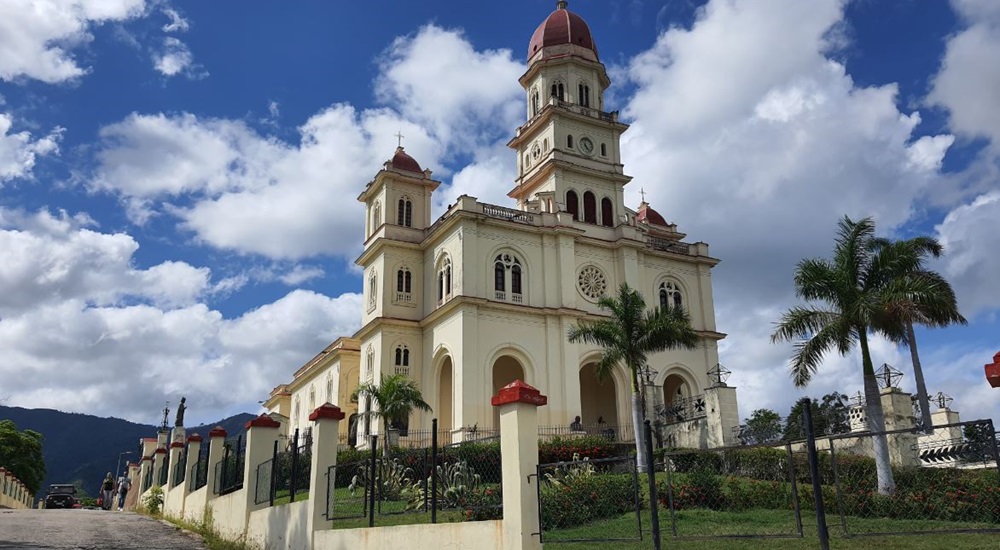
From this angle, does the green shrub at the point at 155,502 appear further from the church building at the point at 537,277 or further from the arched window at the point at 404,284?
the arched window at the point at 404,284

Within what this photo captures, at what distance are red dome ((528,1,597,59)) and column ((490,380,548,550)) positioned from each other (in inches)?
1342

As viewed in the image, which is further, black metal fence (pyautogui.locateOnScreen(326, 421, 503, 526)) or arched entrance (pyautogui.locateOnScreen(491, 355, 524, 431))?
arched entrance (pyautogui.locateOnScreen(491, 355, 524, 431))

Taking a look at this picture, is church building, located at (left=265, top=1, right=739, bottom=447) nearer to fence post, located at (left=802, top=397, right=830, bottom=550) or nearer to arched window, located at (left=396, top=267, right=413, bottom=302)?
arched window, located at (left=396, top=267, right=413, bottom=302)

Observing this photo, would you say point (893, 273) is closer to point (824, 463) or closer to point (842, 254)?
point (842, 254)

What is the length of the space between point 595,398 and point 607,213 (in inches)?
337

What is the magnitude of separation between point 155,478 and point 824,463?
2122cm

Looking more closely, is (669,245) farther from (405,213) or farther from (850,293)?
(850,293)

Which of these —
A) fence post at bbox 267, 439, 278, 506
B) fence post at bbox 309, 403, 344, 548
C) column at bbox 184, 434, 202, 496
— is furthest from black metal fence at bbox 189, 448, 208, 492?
fence post at bbox 309, 403, 344, 548

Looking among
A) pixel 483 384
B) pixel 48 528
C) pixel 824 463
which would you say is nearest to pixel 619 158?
pixel 483 384

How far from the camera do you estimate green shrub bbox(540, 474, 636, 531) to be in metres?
12.7

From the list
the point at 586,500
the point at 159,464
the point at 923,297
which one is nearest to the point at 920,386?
the point at 923,297

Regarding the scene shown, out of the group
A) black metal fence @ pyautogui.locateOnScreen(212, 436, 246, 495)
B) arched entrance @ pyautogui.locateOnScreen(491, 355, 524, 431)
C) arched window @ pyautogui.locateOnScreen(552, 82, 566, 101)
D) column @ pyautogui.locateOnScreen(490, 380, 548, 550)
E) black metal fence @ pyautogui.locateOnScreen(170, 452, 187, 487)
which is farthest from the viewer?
arched window @ pyautogui.locateOnScreen(552, 82, 566, 101)

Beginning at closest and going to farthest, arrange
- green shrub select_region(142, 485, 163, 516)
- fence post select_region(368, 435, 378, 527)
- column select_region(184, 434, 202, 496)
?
1. fence post select_region(368, 435, 378, 527)
2. column select_region(184, 434, 202, 496)
3. green shrub select_region(142, 485, 163, 516)

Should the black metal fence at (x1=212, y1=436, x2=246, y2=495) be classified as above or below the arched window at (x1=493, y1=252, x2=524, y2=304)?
below
